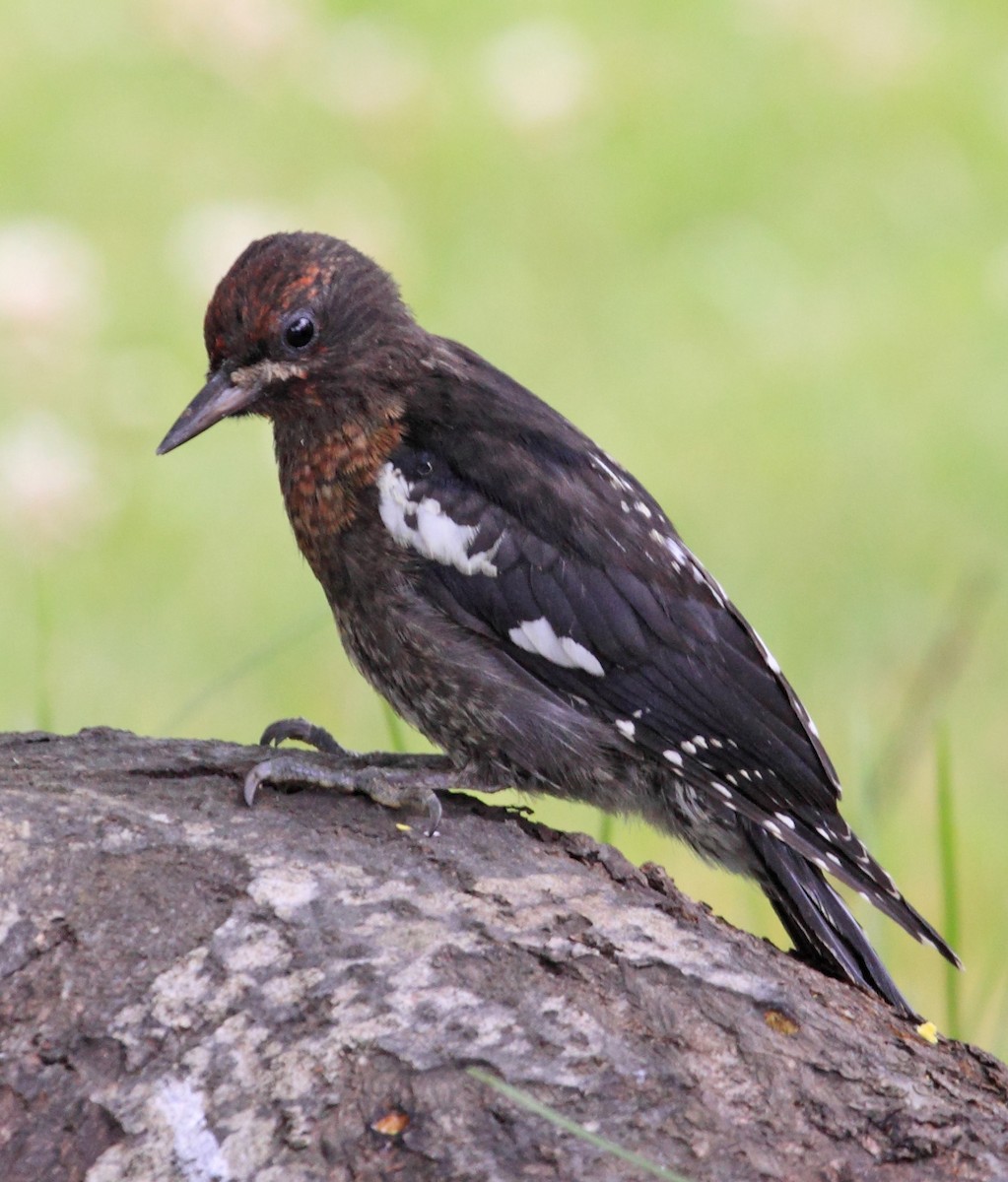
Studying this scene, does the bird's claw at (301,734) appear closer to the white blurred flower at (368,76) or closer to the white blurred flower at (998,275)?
the white blurred flower at (998,275)

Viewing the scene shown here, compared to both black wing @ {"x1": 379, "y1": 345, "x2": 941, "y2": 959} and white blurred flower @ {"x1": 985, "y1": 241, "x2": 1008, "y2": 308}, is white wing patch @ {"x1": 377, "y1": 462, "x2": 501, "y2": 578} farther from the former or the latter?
white blurred flower @ {"x1": 985, "y1": 241, "x2": 1008, "y2": 308}

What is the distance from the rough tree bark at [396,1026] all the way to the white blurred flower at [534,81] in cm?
565

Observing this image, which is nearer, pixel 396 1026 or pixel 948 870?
pixel 396 1026

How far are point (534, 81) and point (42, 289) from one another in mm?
2550

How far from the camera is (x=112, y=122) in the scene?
779 centimetres

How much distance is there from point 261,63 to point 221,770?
18.3 feet

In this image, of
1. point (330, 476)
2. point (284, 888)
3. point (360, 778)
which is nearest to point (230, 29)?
point (330, 476)

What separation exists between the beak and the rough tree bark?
3.09ft

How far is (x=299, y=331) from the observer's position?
3.60 meters

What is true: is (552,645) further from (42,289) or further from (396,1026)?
(42,289)

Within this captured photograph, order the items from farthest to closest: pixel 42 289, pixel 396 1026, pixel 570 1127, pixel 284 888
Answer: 1. pixel 42 289
2. pixel 284 888
3. pixel 396 1026
4. pixel 570 1127

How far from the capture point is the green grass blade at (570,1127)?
218 cm

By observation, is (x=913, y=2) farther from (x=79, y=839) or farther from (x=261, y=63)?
(x=79, y=839)

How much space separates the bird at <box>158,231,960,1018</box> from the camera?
3311 millimetres
